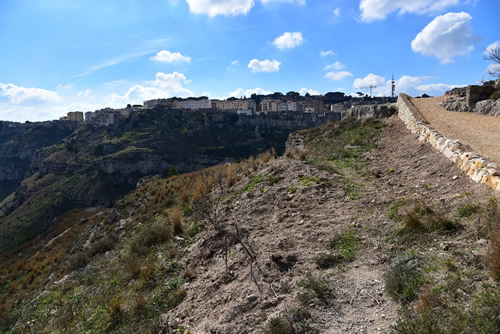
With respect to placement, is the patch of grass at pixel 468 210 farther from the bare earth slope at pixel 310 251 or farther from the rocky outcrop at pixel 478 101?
the rocky outcrop at pixel 478 101

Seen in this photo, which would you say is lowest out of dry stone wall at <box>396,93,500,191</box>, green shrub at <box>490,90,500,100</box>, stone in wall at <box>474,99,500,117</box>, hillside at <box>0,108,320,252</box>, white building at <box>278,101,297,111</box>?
hillside at <box>0,108,320,252</box>

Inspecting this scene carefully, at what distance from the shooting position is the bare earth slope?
3.44 meters

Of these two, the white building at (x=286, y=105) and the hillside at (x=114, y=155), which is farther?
the white building at (x=286, y=105)

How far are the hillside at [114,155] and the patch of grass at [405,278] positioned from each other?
2157 inches

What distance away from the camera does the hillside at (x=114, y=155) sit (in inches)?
2576

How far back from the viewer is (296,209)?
6699 mm

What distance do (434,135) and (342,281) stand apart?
7.24 m

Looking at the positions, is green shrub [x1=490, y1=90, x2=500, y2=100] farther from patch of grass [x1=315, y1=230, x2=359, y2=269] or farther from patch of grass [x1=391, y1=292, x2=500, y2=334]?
patch of grass [x1=391, y1=292, x2=500, y2=334]

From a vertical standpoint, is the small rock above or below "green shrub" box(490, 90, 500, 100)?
below

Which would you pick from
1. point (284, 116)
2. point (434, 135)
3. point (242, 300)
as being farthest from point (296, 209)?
point (284, 116)

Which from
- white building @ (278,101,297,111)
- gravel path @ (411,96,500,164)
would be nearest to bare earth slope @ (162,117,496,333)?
A: gravel path @ (411,96,500,164)

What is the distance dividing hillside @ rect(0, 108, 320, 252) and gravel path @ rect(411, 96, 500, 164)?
4851 cm

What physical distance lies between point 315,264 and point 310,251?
0.40m

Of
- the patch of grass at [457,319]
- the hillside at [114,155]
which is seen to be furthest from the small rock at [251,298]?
the hillside at [114,155]
